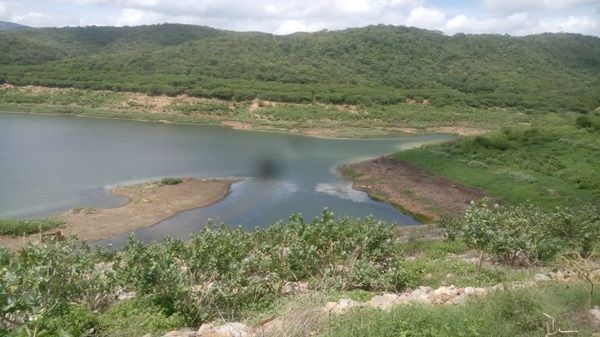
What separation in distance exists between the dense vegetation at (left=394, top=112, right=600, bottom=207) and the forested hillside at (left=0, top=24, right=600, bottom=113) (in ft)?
103

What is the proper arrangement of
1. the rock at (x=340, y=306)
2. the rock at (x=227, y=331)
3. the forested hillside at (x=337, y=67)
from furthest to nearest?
the forested hillside at (x=337, y=67) < the rock at (x=340, y=306) < the rock at (x=227, y=331)

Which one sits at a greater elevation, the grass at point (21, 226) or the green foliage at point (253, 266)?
the green foliage at point (253, 266)

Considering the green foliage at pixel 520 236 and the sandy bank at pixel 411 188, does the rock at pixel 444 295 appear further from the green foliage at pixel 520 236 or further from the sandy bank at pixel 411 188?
the sandy bank at pixel 411 188

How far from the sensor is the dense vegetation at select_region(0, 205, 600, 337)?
7617 mm

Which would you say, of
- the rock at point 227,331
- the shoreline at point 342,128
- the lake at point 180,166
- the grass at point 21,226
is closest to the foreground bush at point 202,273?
the rock at point 227,331

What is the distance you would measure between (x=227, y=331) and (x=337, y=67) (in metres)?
98.7

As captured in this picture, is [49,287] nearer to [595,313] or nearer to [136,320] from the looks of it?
[136,320]

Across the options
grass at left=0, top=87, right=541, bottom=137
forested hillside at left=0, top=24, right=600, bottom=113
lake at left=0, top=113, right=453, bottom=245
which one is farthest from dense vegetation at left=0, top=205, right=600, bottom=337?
forested hillside at left=0, top=24, right=600, bottom=113

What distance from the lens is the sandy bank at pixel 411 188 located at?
32562 millimetres

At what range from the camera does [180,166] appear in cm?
4075

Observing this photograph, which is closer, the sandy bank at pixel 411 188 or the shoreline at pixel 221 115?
the sandy bank at pixel 411 188

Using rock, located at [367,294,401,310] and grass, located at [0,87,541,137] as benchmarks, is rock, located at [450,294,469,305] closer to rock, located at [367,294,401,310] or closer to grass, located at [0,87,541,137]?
rock, located at [367,294,401,310]

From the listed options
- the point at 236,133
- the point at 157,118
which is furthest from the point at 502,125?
the point at 157,118

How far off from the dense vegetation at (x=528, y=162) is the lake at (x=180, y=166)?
7230 millimetres
